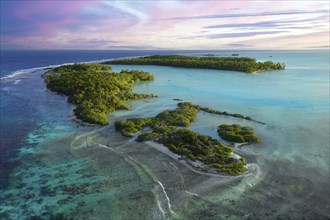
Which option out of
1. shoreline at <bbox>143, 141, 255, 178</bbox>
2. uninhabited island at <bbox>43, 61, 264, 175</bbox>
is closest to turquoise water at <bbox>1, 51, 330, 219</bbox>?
shoreline at <bbox>143, 141, 255, 178</bbox>

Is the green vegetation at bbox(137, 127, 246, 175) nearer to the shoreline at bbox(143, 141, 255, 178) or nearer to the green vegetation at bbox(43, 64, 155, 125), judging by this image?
the shoreline at bbox(143, 141, 255, 178)

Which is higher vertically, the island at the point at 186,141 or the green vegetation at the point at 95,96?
the green vegetation at the point at 95,96

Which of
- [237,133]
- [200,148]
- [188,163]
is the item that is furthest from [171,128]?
[188,163]

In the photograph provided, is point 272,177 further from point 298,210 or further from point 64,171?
point 64,171

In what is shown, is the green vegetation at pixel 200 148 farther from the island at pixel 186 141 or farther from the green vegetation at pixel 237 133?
the green vegetation at pixel 237 133

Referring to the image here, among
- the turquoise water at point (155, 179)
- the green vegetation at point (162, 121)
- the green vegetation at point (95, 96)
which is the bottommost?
the turquoise water at point (155, 179)

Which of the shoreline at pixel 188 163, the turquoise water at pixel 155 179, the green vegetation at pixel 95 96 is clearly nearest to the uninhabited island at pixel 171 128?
the green vegetation at pixel 95 96

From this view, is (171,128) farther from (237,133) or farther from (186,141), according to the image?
(237,133)
